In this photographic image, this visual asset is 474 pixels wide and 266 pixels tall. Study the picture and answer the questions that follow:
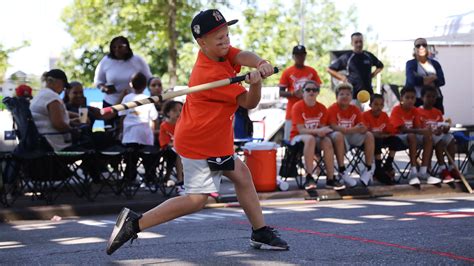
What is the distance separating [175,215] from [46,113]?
5059 mm

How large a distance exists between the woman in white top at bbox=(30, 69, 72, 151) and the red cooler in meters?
2.50

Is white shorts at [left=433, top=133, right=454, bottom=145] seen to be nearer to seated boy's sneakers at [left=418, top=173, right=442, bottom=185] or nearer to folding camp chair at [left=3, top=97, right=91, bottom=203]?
seated boy's sneakers at [left=418, top=173, right=442, bottom=185]

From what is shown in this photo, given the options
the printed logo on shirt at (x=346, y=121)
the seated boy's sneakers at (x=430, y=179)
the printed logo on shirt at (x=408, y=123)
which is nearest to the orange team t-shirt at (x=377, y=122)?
the printed logo on shirt at (x=408, y=123)

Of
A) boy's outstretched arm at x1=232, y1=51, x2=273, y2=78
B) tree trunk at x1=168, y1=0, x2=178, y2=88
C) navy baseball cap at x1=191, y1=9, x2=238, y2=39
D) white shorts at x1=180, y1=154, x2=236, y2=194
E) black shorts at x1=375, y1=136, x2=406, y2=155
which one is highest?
tree trunk at x1=168, y1=0, x2=178, y2=88

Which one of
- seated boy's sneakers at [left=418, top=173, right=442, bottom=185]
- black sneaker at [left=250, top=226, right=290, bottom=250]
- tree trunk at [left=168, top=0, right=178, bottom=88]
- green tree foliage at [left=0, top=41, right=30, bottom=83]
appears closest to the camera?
black sneaker at [left=250, top=226, right=290, bottom=250]

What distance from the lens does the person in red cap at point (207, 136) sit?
6684 millimetres

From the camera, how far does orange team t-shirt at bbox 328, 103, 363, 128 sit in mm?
12703

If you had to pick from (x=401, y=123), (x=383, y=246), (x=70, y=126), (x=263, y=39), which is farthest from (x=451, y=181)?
(x=263, y=39)

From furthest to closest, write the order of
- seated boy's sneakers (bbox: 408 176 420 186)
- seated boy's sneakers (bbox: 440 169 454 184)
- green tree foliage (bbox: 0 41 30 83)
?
green tree foliage (bbox: 0 41 30 83) → seated boy's sneakers (bbox: 440 169 454 184) → seated boy's sneakers (bbox: 408 176 420 186)

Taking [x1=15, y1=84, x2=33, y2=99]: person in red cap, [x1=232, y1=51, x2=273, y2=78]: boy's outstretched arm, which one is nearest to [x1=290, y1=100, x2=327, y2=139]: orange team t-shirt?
[x1=15, y1=84, x2=33, y2=99]: person in red cap

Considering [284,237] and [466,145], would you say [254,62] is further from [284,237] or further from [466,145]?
[466,145]

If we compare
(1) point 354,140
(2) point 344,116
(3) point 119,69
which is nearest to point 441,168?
(1) point 354,140

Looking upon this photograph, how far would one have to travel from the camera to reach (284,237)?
7895 millimetres

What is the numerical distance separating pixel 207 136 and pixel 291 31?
4850cm
